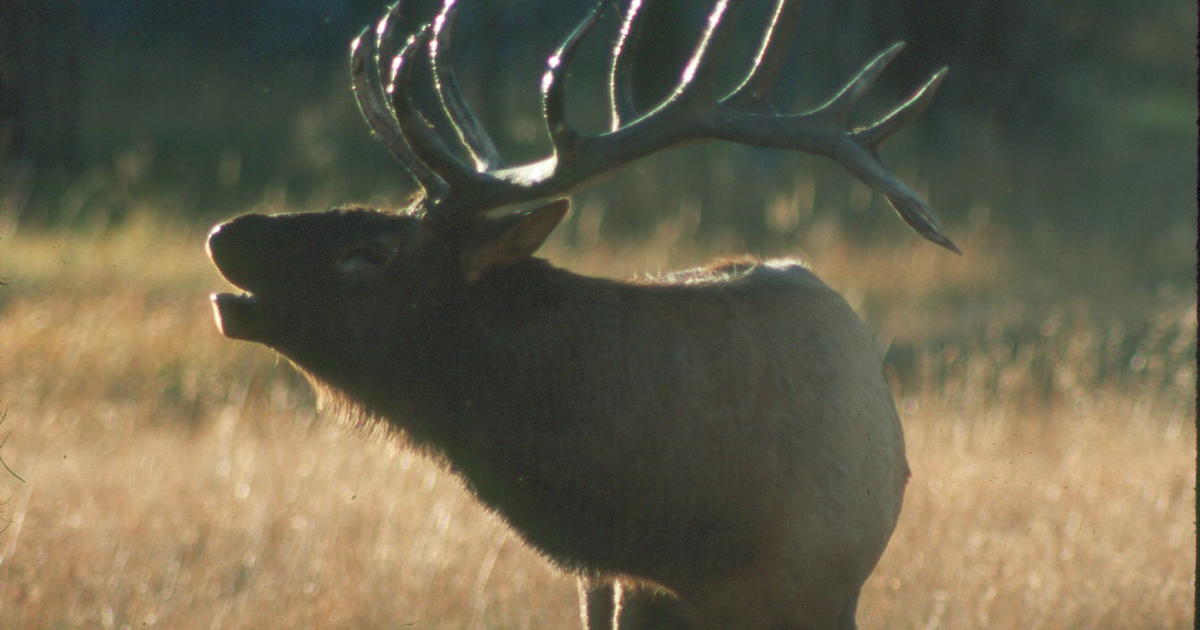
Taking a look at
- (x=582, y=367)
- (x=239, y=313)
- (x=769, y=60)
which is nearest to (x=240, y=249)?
(x=239, y=313)

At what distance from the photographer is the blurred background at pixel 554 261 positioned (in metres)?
5.75

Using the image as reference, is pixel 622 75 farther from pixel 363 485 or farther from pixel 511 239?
pixel 363 485

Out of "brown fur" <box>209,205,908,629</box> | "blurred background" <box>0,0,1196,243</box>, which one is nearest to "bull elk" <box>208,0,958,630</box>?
"brown fur" <box>209,205,908,629</box>

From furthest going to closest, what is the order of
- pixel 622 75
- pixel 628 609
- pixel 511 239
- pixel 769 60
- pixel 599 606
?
pixel 599 606, pixel 628 609, pixel 622 75, pixel 769 60, pixel 511 239

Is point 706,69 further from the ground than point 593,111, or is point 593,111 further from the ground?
point 706,69

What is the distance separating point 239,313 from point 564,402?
91cm

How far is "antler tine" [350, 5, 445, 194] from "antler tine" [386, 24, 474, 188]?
9 cm

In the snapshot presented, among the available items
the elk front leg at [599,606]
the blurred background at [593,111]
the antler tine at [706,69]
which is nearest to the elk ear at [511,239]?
the antler tine at [706,69]

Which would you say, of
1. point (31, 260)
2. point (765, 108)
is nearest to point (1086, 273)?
point (31, 260)

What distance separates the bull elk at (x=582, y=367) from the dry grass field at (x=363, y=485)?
0.39 meters

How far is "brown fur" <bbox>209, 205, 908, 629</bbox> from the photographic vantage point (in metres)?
3.96

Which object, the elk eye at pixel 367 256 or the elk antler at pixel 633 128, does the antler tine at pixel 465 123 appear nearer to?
the elk antler at pixel 633 128

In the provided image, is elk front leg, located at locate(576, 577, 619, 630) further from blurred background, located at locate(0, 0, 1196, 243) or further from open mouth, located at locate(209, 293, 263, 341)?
blurred background, located at locate(0, 0, 1196, 243)

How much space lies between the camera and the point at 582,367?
13.1 ft
